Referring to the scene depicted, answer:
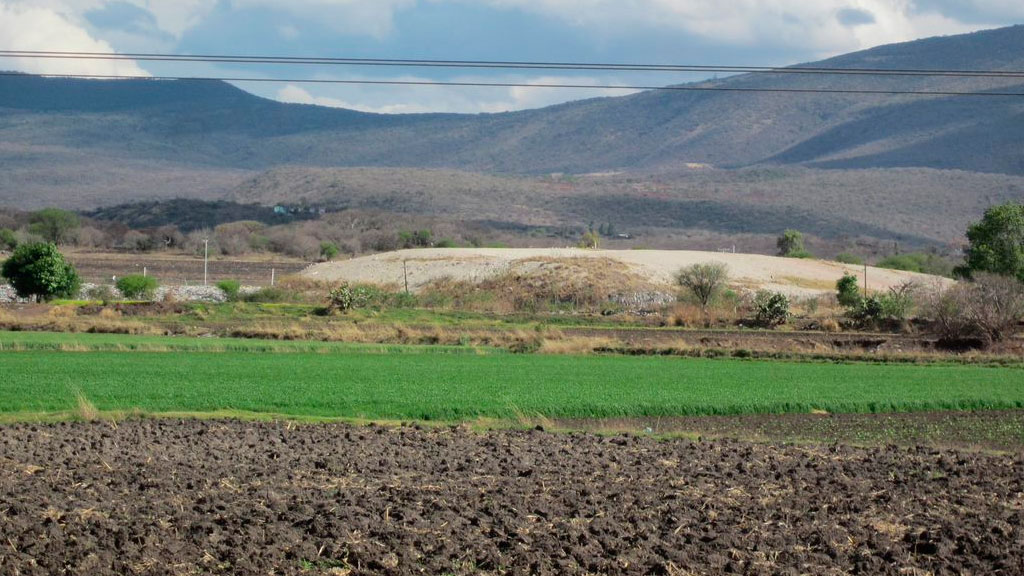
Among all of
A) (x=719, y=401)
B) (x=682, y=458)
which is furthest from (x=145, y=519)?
(x=719, y=401)

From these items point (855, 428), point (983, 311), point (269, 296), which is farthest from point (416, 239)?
point (855, 428)

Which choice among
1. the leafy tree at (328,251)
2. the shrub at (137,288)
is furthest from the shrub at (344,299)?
the leafy tree at (328,251)

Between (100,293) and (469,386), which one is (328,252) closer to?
(100,293)

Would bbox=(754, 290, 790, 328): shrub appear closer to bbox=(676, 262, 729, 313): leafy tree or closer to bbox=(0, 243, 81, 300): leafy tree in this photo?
bbox=(676, 262, 729, 313): leafy tree


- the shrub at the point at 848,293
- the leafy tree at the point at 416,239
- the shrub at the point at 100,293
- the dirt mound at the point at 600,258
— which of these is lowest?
the shrub at the point at 100,293

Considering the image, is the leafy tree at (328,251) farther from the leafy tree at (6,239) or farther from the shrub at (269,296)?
the shrub at (269,296)

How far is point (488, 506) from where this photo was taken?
1418 centimetres

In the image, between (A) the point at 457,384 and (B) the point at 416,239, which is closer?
(A) the point at 457,384

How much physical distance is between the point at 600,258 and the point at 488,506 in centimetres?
6360

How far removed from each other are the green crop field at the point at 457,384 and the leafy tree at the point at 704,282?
76.6 ft

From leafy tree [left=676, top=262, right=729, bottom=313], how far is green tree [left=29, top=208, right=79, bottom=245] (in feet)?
241

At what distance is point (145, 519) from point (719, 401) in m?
15.9

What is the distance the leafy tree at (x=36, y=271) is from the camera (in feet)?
184

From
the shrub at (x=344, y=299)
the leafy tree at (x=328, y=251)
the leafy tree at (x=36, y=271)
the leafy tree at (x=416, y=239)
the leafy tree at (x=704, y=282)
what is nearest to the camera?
the shrub at (x=344, y=299)
